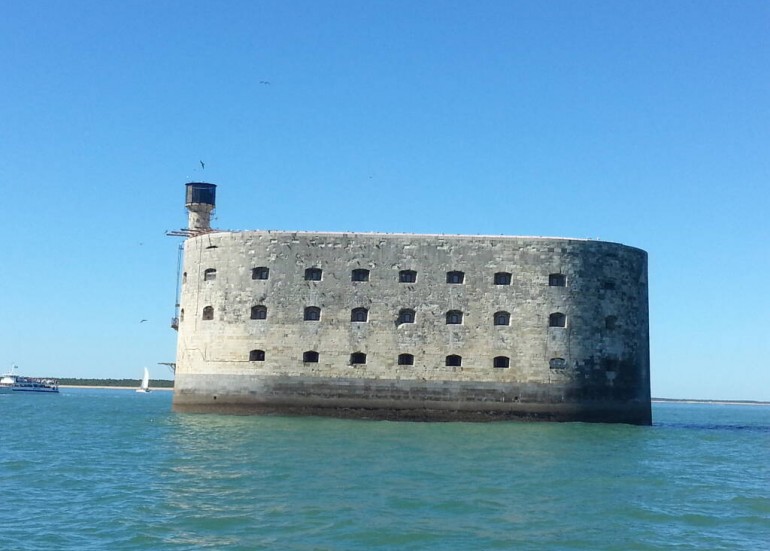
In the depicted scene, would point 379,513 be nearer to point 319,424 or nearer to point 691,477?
point 691,477

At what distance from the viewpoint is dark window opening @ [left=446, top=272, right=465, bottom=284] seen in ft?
97.5

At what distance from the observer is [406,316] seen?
29.7 m

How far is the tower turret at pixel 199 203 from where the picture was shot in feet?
119

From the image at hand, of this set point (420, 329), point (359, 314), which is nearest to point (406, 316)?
point (420, 329)

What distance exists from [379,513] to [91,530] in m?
3.99

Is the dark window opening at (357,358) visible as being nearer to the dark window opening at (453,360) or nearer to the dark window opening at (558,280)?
the dark window opening at (453,360)

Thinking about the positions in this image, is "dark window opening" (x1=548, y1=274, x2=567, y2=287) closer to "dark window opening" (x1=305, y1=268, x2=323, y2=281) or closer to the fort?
the fort

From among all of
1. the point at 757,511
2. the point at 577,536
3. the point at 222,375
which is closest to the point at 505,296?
the point at 222,375

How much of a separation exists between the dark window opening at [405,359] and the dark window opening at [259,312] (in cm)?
465

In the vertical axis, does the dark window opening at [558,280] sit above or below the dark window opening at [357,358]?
above

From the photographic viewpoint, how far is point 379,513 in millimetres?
13344

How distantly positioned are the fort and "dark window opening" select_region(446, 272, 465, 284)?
3cm

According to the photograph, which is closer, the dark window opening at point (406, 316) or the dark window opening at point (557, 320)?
the dark window opening at point (557, 320)

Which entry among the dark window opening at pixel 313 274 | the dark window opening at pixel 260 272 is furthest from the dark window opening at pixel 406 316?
the dark window opening at pixel 260 272
